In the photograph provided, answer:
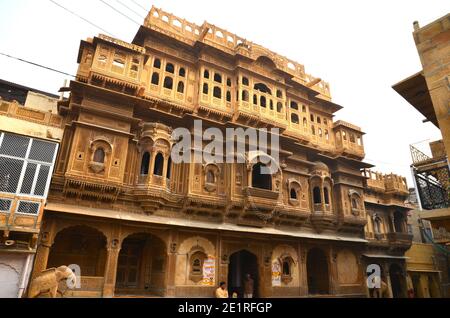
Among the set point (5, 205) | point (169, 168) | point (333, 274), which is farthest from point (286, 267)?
point (5, 205)

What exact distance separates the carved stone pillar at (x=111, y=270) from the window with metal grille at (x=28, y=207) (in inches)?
129

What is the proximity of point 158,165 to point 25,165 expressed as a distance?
570 centimetres

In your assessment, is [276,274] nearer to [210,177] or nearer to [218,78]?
[210,177]

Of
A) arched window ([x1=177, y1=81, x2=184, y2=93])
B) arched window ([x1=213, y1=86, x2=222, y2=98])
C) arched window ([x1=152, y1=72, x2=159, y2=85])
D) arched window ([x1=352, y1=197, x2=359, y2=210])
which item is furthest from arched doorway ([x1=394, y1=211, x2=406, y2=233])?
arched window ([x1=152, y1=72, x2=159, y2=85])

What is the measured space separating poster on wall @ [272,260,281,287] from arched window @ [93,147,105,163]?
10.8 m

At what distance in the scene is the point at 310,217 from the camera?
19.0 metres

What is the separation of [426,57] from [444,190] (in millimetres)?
8255

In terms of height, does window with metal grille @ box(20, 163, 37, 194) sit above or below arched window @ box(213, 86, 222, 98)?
below

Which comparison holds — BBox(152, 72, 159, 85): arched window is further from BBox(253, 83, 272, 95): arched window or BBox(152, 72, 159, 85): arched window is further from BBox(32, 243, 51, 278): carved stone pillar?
BBox(32, 243, 51, 278): carved stone pillar

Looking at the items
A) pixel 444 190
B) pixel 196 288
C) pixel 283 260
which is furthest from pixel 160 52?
pixel 444 190

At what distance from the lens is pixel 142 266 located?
48.0 ft

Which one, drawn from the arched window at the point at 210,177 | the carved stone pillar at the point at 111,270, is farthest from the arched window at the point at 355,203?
the carved stone pillar at the point at 111,270

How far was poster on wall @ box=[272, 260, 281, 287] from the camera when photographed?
16078 millimetres
